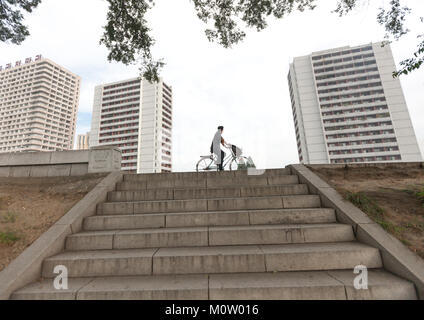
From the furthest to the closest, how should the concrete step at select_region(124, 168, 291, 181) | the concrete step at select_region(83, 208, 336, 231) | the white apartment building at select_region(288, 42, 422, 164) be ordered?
the white apartment building at select_region(288, 42, 422, 164)
the concrete step at select_region(124, 168, 291, 181)
the concrete step at select_region(83, 208, 336, 231)

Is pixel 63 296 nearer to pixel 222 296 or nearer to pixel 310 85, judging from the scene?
pixel 222 296

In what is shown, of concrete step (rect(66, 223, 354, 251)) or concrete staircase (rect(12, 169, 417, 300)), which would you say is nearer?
concrete staircase (rect(12, 169, 417, 300))

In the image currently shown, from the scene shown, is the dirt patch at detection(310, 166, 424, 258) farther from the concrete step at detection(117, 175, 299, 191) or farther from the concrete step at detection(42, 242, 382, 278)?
the concrete step at detection(117, 175, 299, 191)

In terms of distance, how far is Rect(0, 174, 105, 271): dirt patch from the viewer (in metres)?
3.25

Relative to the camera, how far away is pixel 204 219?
3932 mm

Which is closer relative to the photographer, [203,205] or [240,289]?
[240,289]

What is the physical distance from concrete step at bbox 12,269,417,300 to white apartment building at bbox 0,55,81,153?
155 meters

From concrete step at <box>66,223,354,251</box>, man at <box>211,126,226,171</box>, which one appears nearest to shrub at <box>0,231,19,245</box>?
concrete step at <box>66,223,354,251</box>

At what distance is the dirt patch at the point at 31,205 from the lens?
10.6 feet

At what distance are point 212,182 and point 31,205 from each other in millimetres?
4853

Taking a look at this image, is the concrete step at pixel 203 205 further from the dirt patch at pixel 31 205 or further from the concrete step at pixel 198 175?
the concrete step at pixel 198 175

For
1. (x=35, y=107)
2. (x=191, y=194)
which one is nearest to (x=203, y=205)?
(x=191, y=194)

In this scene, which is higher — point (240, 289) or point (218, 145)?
point (218, 145)

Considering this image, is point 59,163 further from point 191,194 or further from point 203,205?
point 203,205
